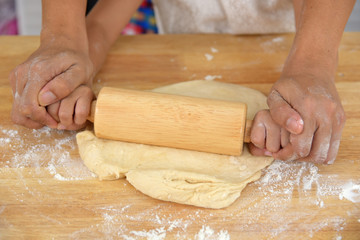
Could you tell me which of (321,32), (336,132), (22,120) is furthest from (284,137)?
(22,120)

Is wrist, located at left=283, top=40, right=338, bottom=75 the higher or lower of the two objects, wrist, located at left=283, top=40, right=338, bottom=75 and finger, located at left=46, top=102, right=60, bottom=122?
the higher

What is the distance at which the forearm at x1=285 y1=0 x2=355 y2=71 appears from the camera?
136cm

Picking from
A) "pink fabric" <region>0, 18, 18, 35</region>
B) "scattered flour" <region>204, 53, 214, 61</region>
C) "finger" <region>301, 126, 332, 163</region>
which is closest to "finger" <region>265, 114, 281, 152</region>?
"finger" <region>301, 126, 332, 163</region>

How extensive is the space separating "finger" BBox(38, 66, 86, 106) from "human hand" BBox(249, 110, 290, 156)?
0.61 m

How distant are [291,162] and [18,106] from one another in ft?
3.05

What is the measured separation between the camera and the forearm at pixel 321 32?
1.36 meters

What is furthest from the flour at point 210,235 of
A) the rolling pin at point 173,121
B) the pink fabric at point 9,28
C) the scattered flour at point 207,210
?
the pink fabric at point 9,28

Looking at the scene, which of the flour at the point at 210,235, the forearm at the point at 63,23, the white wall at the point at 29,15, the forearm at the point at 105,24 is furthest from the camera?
the white wall at the point at 29,15

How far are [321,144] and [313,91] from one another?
17 centimetres

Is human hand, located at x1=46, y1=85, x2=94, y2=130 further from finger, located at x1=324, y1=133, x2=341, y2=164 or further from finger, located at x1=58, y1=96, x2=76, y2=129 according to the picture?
finger, located at x1=324, y1=133, x2=341, y2=164

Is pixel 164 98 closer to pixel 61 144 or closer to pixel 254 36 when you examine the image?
pixel 61 144

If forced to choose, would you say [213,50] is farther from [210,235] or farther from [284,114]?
[210,235]

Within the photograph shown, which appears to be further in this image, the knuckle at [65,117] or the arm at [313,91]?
the knuckle at [65,117]

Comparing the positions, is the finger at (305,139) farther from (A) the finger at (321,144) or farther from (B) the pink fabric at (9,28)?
(B) the pink fabric at (9,28)
